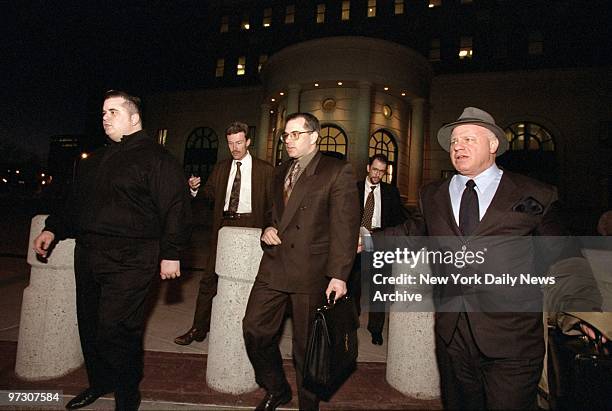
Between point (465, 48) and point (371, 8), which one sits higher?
point (371, 8)

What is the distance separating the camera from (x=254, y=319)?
273cm

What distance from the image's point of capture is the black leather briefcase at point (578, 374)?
1.78m

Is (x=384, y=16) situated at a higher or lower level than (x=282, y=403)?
higher

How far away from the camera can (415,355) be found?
3365 millimetres

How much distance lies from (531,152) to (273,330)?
23.3 metres

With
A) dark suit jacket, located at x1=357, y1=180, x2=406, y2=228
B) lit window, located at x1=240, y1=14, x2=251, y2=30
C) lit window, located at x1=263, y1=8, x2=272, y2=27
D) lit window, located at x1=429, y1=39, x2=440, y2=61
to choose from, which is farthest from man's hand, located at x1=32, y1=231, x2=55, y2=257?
lit window, located at x1=240, y1=14, x2=251, y2=30

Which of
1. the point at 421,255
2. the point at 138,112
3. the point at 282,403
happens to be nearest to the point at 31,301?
the point at 138,112

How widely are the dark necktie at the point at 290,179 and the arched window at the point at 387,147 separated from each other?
17.2 m

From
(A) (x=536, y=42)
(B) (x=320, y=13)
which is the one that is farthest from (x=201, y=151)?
(A) (x=536, y=42)

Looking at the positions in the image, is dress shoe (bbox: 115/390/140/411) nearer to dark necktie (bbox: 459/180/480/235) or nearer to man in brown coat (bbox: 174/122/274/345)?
man in brown coat (bbox: 174/122/274/345)

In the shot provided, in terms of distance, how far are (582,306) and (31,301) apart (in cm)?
428

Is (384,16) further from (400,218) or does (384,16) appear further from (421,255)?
(421,255)

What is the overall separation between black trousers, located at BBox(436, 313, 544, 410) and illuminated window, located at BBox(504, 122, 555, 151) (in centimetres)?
2225

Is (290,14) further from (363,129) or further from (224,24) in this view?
Result: (363,129)
